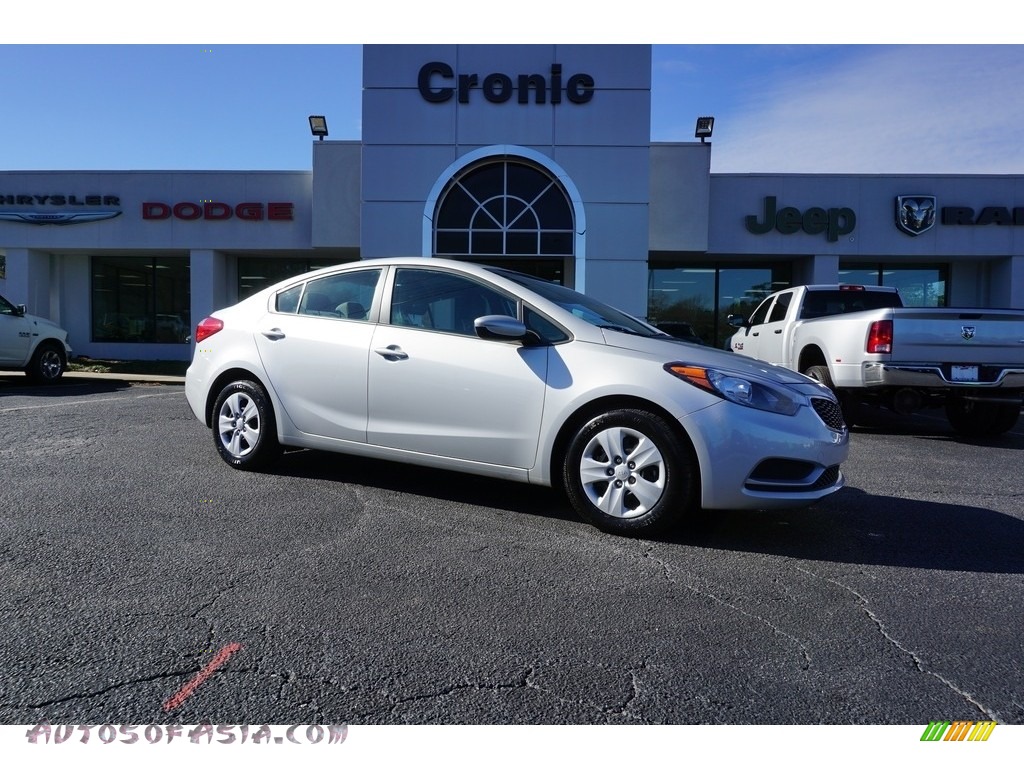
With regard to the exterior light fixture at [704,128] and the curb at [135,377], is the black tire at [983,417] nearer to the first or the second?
the exterior light fixture at [704,128]

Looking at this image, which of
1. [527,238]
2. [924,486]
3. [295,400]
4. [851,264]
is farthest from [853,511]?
[851,264]

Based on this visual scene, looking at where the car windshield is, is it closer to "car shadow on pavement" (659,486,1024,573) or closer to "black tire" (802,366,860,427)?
"car shadow on pavement" (659,486,1024,573)

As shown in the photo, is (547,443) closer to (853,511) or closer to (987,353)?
(853,511)

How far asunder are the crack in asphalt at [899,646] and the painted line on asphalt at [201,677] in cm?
242

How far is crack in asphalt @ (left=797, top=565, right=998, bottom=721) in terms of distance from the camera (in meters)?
2.36

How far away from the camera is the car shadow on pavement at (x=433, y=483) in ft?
15.9

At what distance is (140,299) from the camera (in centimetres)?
2136

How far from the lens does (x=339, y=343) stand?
16.9 feet

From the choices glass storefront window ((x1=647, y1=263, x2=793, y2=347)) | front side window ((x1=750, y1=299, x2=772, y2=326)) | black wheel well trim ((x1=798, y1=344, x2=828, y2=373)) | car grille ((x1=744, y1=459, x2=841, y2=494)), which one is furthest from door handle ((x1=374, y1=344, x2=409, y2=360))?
glass storefront window ((x1=647, y1=263, x2=793, y2=347))

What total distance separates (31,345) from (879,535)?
45.3ft

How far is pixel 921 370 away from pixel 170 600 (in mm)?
7211

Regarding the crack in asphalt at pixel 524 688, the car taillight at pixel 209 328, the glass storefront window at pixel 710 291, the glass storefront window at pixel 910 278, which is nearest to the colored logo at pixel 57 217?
the glass storefront window at pixel 710 291

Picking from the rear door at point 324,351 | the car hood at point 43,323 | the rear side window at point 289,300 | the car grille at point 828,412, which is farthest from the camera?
the car hood at point 43,323

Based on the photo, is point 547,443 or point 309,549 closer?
point 309,549
